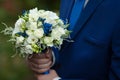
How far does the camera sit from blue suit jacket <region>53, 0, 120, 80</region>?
2.26 meters

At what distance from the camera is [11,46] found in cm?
519

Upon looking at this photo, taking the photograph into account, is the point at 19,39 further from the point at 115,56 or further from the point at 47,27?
the point at 115,56

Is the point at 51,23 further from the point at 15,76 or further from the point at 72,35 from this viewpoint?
the point at 15,76

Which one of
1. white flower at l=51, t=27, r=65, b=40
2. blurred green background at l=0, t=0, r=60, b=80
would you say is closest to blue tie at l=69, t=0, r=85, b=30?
white flower at l=51, t=27, r=65, b=40

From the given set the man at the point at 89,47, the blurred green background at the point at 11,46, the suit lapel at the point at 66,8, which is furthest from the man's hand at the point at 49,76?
A: the blurred green background at the point at 11,46

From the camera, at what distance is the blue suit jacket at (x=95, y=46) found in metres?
2.26

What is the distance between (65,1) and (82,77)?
0.46 meters

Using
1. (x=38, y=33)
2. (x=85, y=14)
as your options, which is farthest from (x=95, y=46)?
(x=38, y=33)

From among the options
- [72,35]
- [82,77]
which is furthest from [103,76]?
[72,35]

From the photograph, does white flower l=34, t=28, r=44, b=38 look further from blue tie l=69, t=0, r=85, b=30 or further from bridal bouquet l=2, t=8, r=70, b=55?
blue tie l=69, t=0, r=85, b=30

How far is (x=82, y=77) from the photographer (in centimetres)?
248

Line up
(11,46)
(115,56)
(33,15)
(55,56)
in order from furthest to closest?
(11,46)
(55,56)
(33,15)
(115,56)

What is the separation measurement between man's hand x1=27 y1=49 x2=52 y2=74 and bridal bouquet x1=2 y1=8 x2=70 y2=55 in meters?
0.06

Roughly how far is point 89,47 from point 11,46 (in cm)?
291
